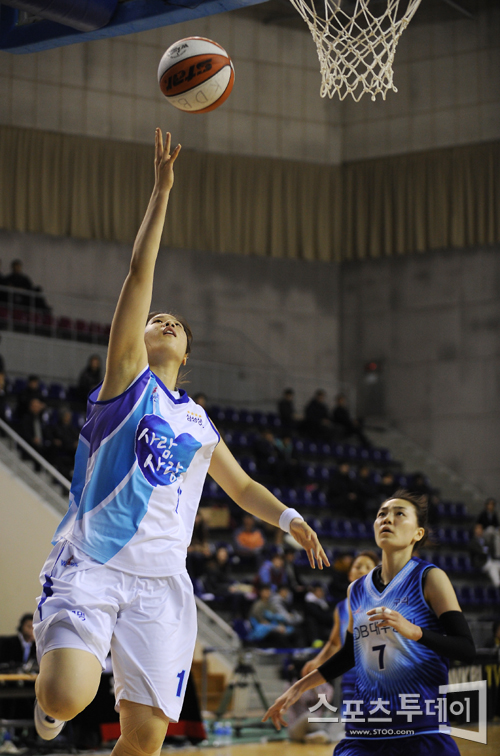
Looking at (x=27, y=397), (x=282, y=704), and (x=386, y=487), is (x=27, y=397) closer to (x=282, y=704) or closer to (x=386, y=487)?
(x=386, y=487)

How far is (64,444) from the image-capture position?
581 inches

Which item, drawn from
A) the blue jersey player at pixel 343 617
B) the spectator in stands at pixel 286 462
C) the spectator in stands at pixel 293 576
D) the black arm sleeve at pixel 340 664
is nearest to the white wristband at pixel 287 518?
the black arm sleeve at pixel 340 664

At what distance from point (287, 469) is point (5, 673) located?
8.71m

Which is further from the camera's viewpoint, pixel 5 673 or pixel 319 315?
pixel 319 315

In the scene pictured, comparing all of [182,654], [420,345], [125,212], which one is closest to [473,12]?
[420,345]

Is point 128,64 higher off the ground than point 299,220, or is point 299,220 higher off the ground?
point 128,64

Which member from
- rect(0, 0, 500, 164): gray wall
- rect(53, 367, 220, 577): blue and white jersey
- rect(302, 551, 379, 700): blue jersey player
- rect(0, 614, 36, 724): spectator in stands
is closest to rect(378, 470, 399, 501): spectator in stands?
rect(0, 0, 500, 164): gray wall

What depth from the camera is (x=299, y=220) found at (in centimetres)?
2309

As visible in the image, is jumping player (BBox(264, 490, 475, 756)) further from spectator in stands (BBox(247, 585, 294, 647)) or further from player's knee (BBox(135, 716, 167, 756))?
spectator in stands (BBox(247, 585, 294, 647))

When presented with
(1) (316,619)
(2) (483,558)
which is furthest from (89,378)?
(2) (483,558)

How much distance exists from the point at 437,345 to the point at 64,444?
34.3ft

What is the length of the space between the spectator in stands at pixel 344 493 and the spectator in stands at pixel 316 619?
412cm

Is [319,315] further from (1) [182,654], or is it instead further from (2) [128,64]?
(1) [182,654]

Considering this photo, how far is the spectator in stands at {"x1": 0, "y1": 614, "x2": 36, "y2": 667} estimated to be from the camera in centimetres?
1056
